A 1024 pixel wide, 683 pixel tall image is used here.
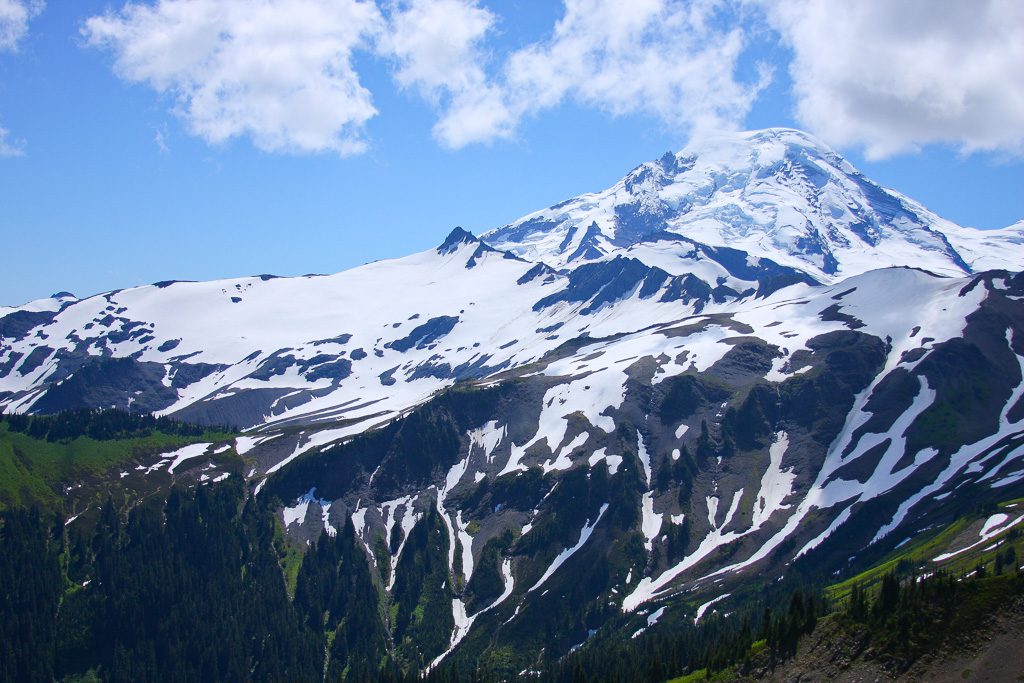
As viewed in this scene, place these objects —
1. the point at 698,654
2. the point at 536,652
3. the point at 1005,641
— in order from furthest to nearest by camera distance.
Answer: the point at 536,652 → the point at 698,654 → the point at 1005,641

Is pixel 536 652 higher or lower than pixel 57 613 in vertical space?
lower

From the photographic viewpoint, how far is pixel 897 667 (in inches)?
3536

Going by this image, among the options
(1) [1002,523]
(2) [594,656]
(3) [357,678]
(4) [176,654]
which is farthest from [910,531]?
(4) [176,654]

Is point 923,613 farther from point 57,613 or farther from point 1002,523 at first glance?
point 57,613

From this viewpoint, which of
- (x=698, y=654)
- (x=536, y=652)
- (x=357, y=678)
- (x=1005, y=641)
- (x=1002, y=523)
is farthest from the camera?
(x=536, y=652)

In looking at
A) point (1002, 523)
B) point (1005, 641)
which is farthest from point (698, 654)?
point (1002, 523)

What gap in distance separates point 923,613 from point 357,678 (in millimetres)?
122919

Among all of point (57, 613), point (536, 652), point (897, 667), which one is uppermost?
point (57, 613)

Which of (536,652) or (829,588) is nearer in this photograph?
(829,588)

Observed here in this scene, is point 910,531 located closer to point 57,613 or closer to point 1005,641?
point 1005,641

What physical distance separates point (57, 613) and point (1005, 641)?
626 ft

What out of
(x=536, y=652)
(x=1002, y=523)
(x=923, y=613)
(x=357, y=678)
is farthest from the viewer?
(x=536, y=652)

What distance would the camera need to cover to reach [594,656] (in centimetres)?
16938

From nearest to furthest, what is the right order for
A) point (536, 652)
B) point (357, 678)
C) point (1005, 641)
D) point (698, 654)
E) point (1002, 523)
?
point (1005, 641)
point (698, 654)
point (1002, 523)
point (357, 678)
point (536, 652)
